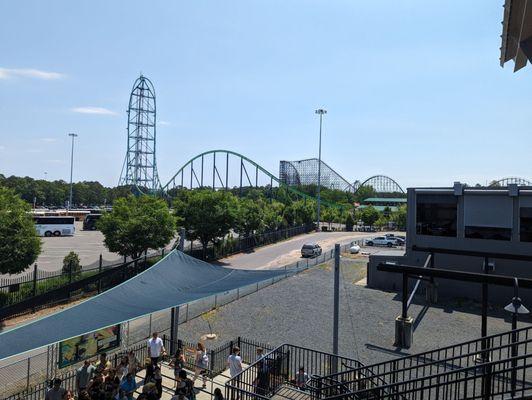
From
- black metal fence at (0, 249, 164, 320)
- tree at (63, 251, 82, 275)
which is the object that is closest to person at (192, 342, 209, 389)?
black metal fence at (0, 249, 164, 320)

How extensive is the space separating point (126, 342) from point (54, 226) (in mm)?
40860

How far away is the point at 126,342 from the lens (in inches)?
560

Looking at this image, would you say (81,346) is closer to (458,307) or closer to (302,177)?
(458,307)

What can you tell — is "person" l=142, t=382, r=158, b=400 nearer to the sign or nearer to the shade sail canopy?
the shade sail canopy

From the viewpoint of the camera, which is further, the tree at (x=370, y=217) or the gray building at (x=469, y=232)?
the tree at (x=370, y=217)

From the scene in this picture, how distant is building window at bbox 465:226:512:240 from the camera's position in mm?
21609

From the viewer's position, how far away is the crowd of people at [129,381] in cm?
860

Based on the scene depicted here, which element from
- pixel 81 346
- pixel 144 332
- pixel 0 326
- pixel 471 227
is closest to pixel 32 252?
pixel 0 326

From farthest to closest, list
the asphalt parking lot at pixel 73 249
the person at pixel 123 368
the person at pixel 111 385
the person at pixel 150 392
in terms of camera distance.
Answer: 1. the asphalt parking lot at pixel 73 249
2. the person at pixel 123 368
3. the person at pixel 111 385
4. the person at pixel 150 392

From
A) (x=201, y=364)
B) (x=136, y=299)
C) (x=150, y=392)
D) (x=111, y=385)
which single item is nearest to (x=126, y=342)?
(x=136, y=299)

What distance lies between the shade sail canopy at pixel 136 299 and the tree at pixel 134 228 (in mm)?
10448

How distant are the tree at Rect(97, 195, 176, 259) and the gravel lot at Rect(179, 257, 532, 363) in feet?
26.5

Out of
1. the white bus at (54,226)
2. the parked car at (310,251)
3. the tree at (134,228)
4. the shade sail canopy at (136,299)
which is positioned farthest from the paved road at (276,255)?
the white bus at (54,226)

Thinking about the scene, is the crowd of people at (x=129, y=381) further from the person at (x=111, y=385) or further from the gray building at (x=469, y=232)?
the gray building at (x=469, y=232)
